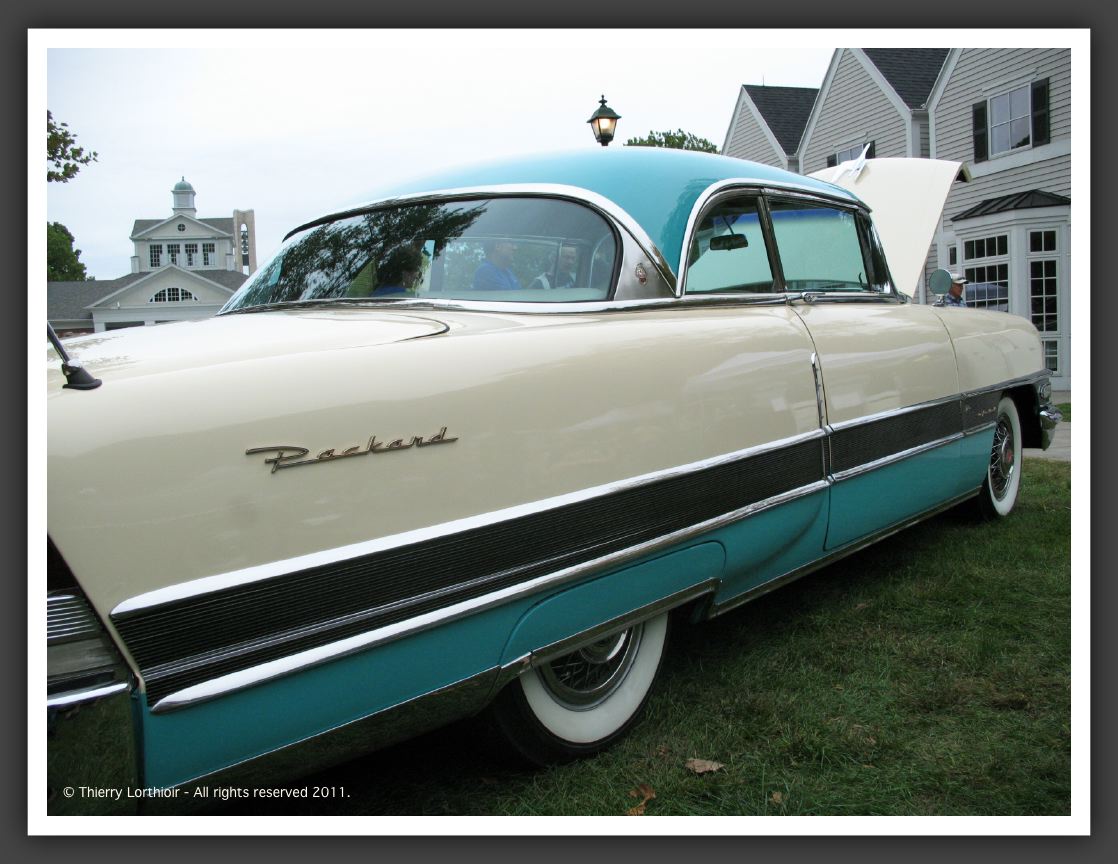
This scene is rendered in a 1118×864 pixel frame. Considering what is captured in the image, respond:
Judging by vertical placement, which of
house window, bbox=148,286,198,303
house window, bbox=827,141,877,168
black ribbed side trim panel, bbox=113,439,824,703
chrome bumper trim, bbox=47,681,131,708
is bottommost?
chrome bumper trim, bbox=47,681,131,708

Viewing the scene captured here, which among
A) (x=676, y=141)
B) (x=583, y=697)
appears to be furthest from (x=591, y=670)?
(x=676, y=141)

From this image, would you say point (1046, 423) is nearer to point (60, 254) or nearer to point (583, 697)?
point (583, 697)

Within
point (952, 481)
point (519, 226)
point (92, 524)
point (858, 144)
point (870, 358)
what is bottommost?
point (952, 481)

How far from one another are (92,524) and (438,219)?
5.05 ft

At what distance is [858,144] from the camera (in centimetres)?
1644

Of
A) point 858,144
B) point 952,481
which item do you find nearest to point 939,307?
point 952,481

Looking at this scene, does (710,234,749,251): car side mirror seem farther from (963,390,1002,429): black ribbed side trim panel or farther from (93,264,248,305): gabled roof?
(93,264,248,305): gabled roof

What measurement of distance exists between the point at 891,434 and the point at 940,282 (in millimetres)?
1661

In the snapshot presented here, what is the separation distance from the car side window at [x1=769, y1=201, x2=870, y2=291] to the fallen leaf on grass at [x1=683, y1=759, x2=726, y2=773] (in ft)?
5.63

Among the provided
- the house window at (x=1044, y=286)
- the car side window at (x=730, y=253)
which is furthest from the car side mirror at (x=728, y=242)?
the house window at (x=1044, y=286)

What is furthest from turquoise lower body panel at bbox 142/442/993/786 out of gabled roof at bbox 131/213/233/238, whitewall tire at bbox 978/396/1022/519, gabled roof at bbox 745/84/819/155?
gabled roof at bbox 745/84/819/155

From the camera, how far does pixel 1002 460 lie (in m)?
4.80

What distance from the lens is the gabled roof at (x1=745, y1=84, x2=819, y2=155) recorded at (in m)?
19.4

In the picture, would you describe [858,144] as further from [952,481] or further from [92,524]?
[92,524]
